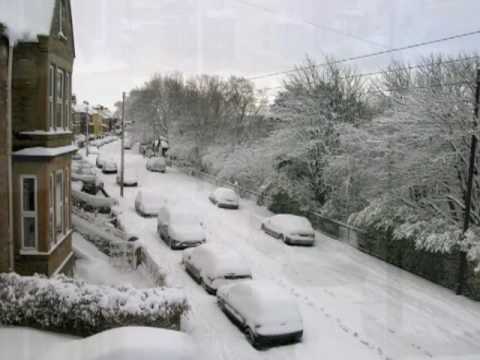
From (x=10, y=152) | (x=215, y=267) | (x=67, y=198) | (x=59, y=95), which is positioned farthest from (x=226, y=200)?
(x=10, y=152)

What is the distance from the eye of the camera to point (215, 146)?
4372 centimetres

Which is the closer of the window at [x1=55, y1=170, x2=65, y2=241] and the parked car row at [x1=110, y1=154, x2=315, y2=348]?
the parked car row at [x1=110, y1=154, x2=315, y2=348]

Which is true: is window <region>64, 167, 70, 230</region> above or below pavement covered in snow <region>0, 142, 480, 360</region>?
above

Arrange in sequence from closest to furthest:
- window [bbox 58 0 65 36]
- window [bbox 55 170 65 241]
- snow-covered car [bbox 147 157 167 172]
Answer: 1. window [bbox 58 0 65 36]
2. window [bbox 55 170 65 241]
3. snow-covered car [bbox 147 157 167 172]

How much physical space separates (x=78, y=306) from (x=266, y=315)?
14.0 feet

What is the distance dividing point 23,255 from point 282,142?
1921 centimetres

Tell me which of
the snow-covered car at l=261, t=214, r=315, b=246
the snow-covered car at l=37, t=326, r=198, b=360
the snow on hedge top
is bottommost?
the snow-covered car at l=261, t=214, r=315, b=246

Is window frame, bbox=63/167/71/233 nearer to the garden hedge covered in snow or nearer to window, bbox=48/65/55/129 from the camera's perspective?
window, bbox=48/65/55/129

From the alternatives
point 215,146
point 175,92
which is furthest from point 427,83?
point 175,92

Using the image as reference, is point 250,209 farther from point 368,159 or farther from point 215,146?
point 215,146

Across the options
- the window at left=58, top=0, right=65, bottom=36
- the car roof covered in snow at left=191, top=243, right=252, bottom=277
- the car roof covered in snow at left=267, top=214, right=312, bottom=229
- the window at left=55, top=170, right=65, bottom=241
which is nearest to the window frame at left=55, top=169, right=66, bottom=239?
the window at left=55, top=170, right=65, bottom=241

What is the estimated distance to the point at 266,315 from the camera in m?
10.6

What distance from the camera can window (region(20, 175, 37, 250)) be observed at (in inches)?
424

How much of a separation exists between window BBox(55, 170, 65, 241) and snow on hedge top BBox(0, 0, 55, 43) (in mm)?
3587
